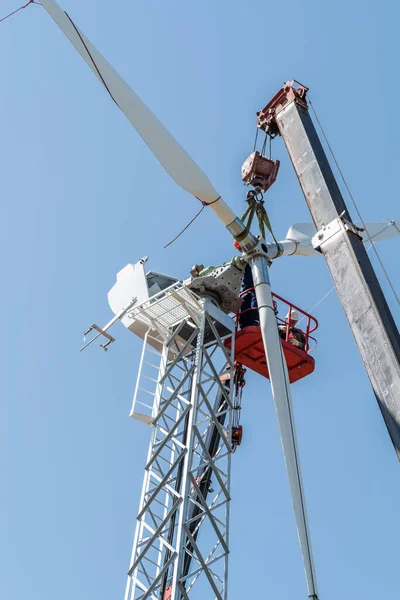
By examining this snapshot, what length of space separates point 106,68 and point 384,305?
1339cm

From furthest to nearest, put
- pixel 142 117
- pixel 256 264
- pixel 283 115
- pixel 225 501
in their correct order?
pixel 256 264 → pixel 225 501 → pixel 142 117 → pixel 283 115

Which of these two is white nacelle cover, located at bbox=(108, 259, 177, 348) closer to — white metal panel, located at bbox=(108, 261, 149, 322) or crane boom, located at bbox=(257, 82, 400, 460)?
white metal panel, located at bbox=(108, 261, 149, 322)

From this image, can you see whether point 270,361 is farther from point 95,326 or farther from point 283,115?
point 283,115

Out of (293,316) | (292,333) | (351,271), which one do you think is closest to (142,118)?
(292,333)

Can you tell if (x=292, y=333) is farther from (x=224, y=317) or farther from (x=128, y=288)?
(x=128, y=288)

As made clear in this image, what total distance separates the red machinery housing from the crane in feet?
2.30

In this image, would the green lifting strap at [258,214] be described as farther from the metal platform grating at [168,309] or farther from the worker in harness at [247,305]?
the metal platform grating at [168,309]

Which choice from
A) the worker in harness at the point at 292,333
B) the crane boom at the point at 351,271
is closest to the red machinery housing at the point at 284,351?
the worker in harness at the point at 292,333

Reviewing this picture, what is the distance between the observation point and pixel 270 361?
1948 cm

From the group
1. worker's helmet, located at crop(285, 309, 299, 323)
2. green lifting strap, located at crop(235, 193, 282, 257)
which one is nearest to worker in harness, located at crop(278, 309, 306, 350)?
worker's helmet, located at crop(285, 309, 299, 323)

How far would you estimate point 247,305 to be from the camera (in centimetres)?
2452

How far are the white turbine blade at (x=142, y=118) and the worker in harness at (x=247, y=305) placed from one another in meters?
5.13

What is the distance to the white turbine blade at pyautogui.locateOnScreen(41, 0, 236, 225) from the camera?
57.7 ft

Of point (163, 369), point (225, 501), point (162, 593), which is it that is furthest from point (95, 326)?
point (162, 593)
